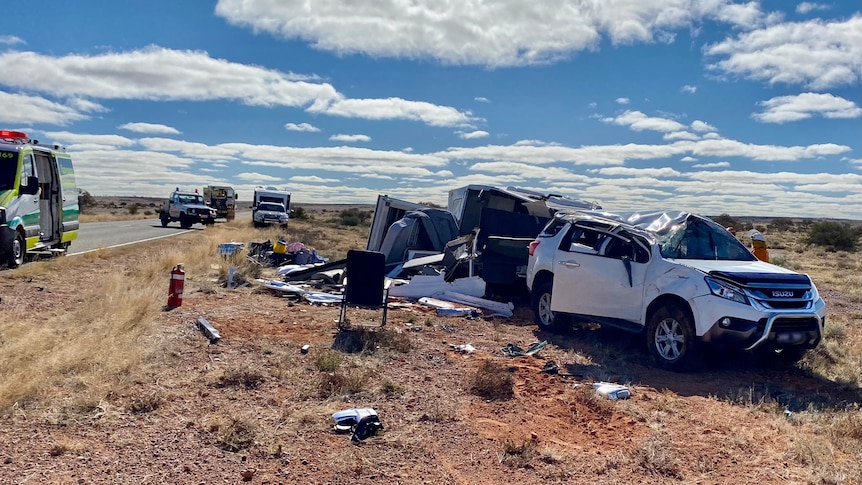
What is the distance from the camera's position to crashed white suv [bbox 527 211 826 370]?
7.07 metres

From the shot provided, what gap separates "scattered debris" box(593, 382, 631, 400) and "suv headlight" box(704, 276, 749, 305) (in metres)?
1.50

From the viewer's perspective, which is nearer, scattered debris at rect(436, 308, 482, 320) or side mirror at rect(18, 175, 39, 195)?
scattered debris at rect(436, 308, 482, 320)

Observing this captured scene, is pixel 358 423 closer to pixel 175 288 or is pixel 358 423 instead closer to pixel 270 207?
pixel 175 288

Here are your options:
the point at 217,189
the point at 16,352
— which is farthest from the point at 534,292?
the point at 217,189

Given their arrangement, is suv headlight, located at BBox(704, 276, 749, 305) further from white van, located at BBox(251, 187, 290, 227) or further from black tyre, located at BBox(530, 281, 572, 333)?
white van, located at BBox(251, 187, 290, 227)

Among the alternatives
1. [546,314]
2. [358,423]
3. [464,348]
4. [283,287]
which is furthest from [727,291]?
[283,287]

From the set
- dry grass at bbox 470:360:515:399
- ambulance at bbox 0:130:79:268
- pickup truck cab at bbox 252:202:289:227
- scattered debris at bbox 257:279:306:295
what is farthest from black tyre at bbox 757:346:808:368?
pickup truck cab at bbox 252:202:289:227

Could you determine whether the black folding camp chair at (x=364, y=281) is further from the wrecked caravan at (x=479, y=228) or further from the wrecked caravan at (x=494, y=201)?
the wrecked caravan at (x=494, y=201)

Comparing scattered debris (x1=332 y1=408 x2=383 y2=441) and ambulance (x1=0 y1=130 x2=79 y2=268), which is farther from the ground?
ambulance (x1=0 y1=130 x2=79 y2=268)

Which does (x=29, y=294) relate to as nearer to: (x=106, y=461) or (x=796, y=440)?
(x=106, y=461)

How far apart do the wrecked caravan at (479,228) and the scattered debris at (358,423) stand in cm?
721

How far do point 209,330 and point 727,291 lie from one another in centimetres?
592

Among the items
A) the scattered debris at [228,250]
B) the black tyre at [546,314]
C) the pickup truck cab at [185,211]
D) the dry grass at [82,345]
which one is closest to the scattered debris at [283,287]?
the dry grass at [82,345]

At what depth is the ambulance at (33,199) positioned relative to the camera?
13.2m
